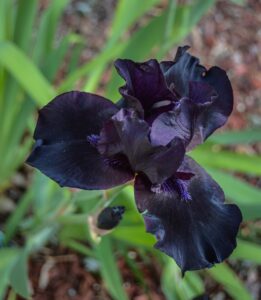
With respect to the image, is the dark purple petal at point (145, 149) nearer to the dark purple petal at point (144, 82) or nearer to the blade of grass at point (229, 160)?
the dark purple petal at point (144, 82)

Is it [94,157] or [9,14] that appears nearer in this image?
[94,157]

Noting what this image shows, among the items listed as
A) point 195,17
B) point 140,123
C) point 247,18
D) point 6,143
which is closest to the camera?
point 140,123

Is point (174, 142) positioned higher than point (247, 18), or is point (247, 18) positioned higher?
point (174, 142)

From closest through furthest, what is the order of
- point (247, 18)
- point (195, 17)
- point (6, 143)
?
point (195, 17) → point (6, 143) → point (247, 18)

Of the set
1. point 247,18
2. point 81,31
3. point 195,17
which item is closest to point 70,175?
point 195,17

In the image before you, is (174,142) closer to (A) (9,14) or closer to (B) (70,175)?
(B) (70,175)

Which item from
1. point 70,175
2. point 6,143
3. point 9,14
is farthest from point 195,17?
point 70,175

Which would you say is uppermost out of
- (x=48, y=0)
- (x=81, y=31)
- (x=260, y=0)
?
(x=48, y=0)
